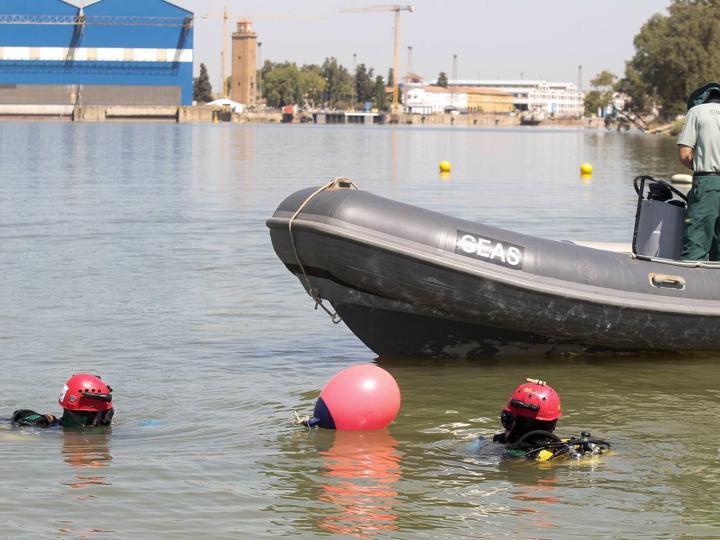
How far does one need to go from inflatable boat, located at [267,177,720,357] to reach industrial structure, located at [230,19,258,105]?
159 m

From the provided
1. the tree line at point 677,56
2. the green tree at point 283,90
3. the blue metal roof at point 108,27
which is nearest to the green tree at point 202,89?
the green tree at point 283,90

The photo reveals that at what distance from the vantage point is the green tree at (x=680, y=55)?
3228 inches

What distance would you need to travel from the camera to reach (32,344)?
10.1m

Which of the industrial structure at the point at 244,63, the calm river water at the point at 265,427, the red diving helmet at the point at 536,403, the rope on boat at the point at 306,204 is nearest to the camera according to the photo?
the calm river water at the point at 265,427

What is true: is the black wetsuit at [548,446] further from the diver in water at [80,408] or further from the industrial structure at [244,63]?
the industrial structure at [244,63]

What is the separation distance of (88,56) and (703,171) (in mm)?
109531

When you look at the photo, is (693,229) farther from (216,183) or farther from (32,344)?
(216,183)

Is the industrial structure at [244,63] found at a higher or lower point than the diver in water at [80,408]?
higher

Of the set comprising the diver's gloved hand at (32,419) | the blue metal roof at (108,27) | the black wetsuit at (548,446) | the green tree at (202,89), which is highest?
the blue metal roof at (108,27)

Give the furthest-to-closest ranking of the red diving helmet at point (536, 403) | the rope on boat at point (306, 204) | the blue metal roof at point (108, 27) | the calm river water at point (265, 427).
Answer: the blue metal roof at point (108, 27)
the rope on boat at point (306, 204)
the red diving helmet at point (536, 403)
the calm river water at point (265, 427)

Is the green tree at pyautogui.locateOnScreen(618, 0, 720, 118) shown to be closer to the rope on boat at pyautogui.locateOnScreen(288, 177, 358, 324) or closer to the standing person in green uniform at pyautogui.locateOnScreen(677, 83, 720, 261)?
the standing person in green uniform at pyautogui.locateOnScreen(677, 83, 720, 261)

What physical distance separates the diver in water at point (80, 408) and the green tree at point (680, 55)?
3023 inches

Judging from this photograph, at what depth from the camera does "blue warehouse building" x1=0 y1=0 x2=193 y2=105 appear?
11362cm

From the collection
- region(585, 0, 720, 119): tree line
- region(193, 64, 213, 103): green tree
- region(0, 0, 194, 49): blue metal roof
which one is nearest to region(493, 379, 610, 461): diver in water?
region(585, 0, 720, 119): tree line
